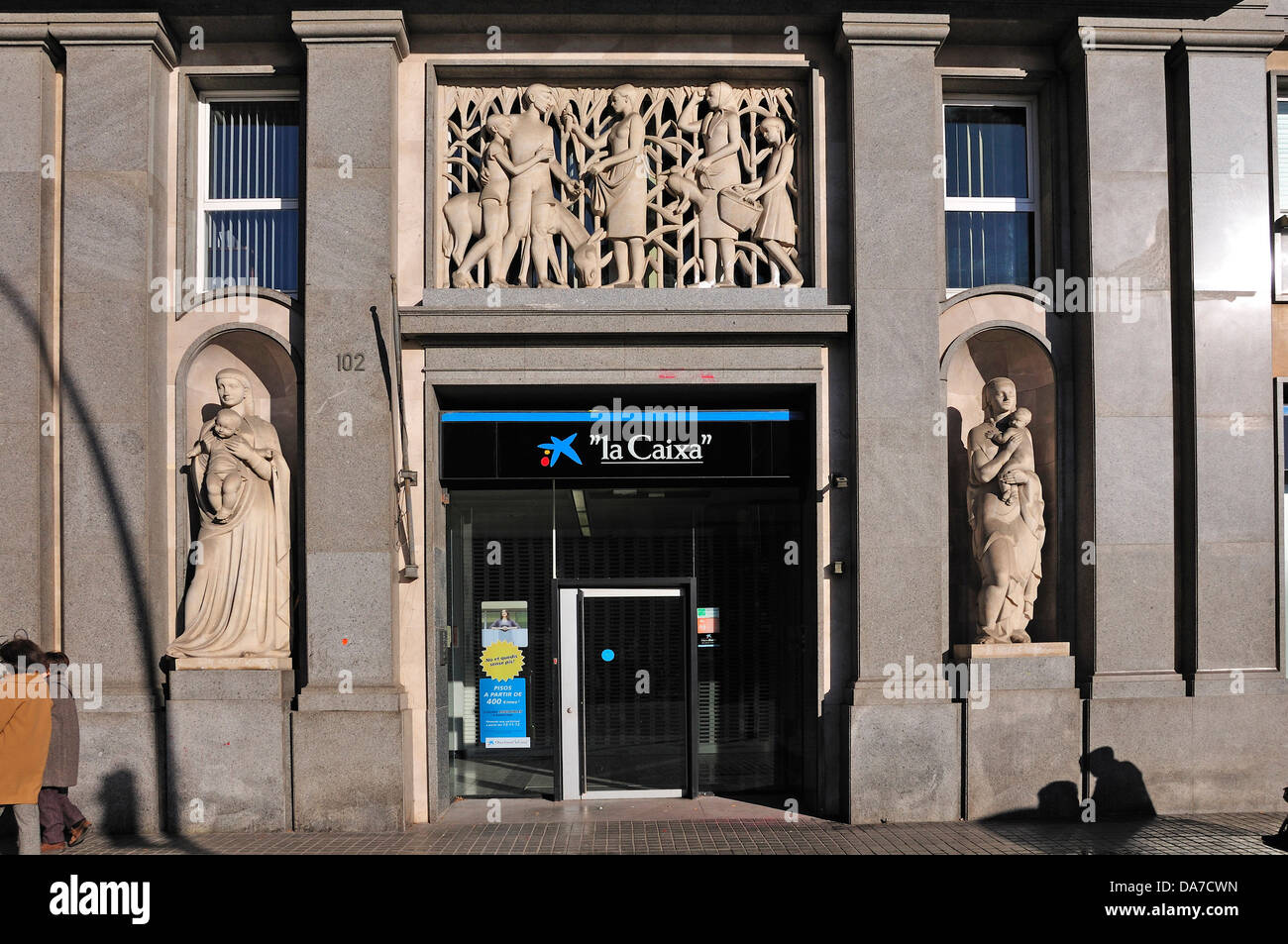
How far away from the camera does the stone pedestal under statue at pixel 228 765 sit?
1158 centimetres

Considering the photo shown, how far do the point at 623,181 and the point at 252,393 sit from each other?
4713 millimetres

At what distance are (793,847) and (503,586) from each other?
4.43 meters

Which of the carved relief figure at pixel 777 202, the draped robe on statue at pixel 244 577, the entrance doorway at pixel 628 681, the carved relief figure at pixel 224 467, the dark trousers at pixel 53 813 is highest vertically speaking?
the carved relief figure at pixel 777 202

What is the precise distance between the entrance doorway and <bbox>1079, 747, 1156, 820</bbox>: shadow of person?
4207mm

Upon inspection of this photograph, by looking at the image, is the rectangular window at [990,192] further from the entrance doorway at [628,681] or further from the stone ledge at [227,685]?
the stone ledge at [227,685]

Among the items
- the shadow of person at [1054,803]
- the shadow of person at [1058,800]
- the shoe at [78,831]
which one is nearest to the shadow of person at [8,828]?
the shoe at [78,831]

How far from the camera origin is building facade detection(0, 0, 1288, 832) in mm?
11969

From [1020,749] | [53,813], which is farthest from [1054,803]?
[53,813]

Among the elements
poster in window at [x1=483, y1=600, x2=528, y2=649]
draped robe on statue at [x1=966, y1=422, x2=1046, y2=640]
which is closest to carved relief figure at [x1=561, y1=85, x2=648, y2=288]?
poster in window at [x1=483, y1=600, x2=528, y2=649]

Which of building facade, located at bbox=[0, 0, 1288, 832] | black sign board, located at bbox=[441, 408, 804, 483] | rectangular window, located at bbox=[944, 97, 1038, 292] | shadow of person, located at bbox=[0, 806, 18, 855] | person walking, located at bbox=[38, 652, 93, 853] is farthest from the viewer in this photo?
rectangular window, located at bbox=[944, 97, 1038, 292]

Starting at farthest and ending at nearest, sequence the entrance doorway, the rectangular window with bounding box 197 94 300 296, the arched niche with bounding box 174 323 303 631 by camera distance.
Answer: the entrance doorway < the rectangular window with bounding box 197 94 300 296 < the arched niche with bounding box 174 323 303 631

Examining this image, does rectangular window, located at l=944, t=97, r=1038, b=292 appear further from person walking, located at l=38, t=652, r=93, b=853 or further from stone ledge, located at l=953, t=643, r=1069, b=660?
person walking, located at l=38, t=652, r=93, b=853

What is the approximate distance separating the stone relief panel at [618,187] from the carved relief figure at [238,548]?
277cm

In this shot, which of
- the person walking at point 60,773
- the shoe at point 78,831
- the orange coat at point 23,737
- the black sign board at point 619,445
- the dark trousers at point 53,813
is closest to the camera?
the orange coat at point 23,737
